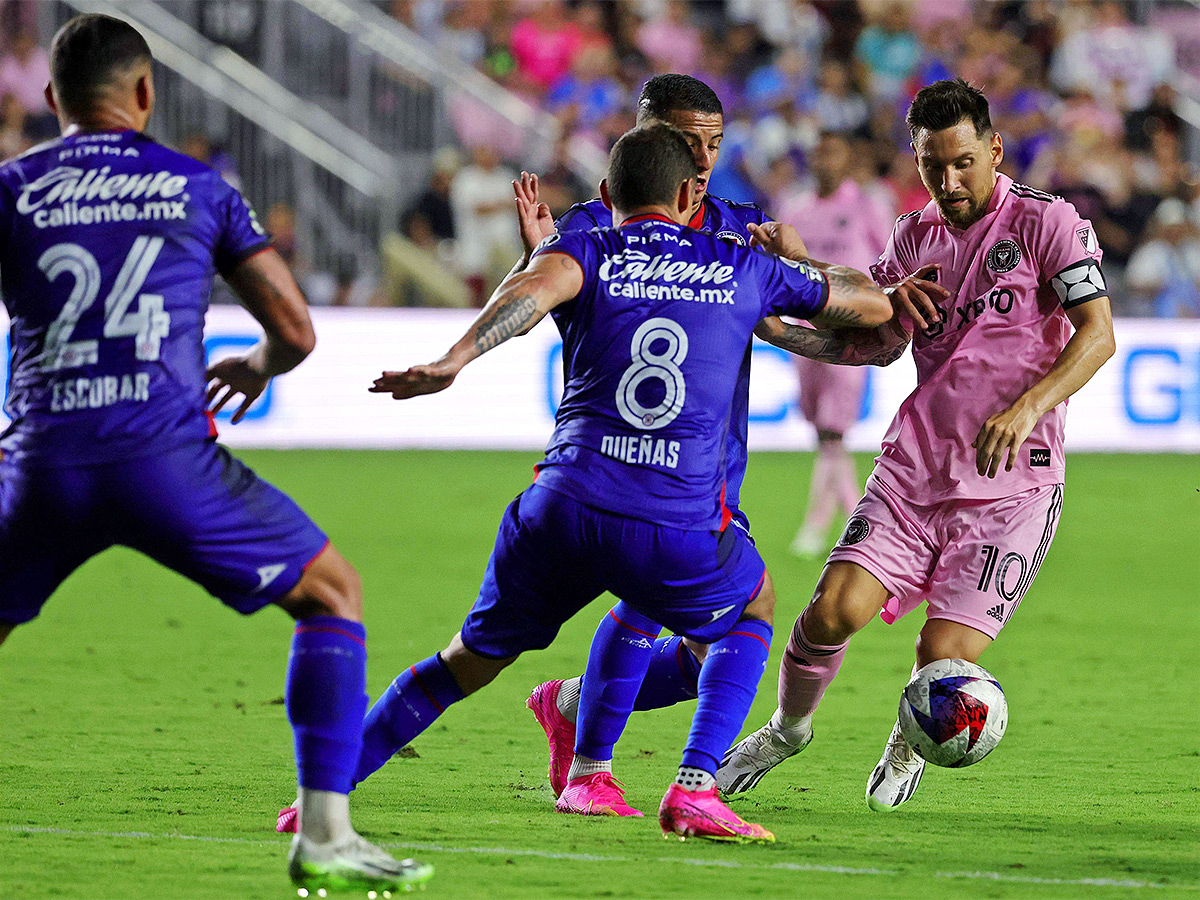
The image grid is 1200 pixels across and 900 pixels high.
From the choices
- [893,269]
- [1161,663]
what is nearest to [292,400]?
[1161,663]

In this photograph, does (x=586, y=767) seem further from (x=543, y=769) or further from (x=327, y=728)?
(x=327, y=728)

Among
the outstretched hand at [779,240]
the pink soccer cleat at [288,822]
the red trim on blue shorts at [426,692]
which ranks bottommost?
the pink soccer cleat at [288,822]

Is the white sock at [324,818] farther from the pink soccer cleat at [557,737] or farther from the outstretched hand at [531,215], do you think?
the outstretched hand at [531,215]

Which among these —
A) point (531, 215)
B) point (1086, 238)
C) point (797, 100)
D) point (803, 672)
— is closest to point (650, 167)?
point (531, 215)

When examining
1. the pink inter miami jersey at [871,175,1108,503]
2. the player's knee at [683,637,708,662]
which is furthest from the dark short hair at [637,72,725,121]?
the player's knee at [683,637,708,662]

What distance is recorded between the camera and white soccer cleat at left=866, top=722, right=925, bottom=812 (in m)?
5.16

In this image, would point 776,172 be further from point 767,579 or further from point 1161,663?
point 767,579

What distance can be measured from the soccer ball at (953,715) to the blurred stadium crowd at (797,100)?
41.4 ft

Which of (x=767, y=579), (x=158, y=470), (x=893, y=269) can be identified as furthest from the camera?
(x=893, y=269)

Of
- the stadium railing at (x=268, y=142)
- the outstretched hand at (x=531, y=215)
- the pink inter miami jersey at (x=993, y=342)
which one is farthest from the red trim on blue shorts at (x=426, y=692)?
the stadium railing at (x=268, y=142)

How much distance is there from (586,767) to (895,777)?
97 centimetres

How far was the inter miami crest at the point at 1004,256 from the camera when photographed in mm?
5293

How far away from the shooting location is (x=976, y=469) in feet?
17.1

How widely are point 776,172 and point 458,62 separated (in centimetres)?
419
